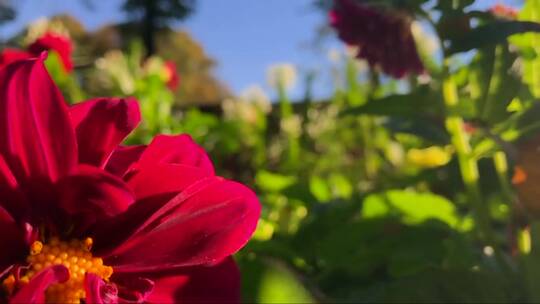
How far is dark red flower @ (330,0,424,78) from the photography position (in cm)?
58

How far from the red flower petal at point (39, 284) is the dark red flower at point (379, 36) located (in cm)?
36

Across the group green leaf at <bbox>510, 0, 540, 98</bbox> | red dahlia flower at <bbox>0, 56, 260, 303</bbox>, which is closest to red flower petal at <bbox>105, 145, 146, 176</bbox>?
→ red dahlia flower at <bbox>0, 56, 260, 303</bbox>

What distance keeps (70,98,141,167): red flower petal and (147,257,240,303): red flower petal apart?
5 centimetres

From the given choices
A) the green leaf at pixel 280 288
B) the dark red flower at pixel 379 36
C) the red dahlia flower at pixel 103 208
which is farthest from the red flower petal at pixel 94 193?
the dark red flower at pixel 379 36

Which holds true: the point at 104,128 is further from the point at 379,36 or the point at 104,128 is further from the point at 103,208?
the point at 379,36

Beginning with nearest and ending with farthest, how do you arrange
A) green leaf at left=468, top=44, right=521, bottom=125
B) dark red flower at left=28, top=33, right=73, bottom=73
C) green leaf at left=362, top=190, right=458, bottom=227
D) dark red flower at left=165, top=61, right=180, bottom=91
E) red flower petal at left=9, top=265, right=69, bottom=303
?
red flower petal at left=9, top=265, right=69, bottom=303, green leaf at left=468, top=44, right=521, bottom=125, green leaf at left=362, top=190, right=458, bottom=227, dark red flower at left=28, top=33, right=73, bottom=73, dark red flower at left=165, top=61, right=180, bottom=91

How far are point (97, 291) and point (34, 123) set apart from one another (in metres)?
0.06

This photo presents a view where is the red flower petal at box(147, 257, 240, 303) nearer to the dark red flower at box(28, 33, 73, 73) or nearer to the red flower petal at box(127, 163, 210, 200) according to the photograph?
the red flower petal at box(127, 163, 210, 200)

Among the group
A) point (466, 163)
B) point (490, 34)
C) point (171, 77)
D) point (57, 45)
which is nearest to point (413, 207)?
point (466, 163)

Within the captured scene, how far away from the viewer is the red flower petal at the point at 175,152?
302 millimetres

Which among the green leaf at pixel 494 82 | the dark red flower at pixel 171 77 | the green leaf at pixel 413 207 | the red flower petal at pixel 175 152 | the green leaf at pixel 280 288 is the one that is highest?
the red flower petal at pixel 175 152

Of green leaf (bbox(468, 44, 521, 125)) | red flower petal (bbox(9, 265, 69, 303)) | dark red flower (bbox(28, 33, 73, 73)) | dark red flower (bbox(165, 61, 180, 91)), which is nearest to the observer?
red flower petal (bbox(9, 265, 69, 303))

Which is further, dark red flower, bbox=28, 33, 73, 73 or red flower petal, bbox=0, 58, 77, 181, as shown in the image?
dark red flower, bbox=28, 33, 73, 73

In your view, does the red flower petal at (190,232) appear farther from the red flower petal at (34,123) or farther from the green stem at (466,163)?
the green stem at (466,163)
